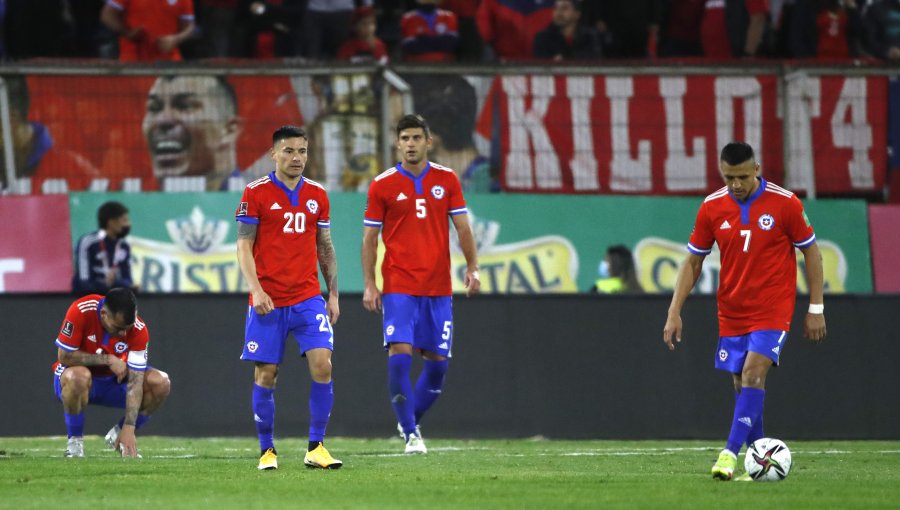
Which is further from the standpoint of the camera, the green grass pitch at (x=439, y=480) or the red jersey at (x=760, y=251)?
the red jersey at (x=760, y=251)

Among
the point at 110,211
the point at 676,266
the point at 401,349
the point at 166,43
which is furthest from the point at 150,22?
the point at 401,349

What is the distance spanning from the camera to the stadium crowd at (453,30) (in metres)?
18.4

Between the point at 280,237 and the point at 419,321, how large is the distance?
2215 mm

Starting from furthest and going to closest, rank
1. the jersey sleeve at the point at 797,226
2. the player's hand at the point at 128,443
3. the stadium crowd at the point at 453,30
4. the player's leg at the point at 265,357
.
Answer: the stadium crowd at the point at 453,30, the player's hand at the point at 128,443, the player's leg at the point at 265,357, the jersey sleeve at the point at 797,226

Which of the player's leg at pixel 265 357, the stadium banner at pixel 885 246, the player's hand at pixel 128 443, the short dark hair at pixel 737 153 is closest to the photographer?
the short dark hair at pixel 737 153

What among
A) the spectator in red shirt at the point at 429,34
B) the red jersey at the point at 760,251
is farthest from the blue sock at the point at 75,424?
the spectator in red shirt at the point at 429,34

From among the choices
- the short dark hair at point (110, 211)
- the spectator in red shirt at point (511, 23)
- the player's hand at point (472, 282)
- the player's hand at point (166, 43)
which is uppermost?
the spectator in red shirt at point (511, 23)

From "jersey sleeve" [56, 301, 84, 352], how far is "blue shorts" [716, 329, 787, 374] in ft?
16.3

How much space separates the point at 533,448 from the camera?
13.7 m

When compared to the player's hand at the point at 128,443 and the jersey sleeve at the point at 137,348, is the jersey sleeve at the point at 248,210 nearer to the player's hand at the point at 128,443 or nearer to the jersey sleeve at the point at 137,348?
the jersey sleeve at the point at 137,348

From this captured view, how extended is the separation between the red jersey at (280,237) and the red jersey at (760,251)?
2.71m

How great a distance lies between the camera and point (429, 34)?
18781 mm

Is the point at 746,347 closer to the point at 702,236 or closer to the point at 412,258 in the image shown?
the point at 702,236

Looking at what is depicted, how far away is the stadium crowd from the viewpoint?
18359 mm
